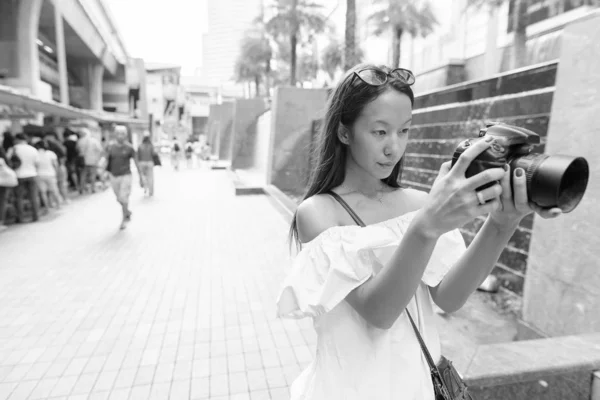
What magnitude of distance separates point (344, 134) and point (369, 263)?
1.27 ft

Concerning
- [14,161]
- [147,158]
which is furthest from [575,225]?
[147,158]

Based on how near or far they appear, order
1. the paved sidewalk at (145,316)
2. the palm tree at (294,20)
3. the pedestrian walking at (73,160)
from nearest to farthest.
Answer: the paved sidewalk at (145,316) → the pedestrian walking at (73,160) → the palm tree at (294,20)

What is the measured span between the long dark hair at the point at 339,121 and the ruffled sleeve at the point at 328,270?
0.20 metres

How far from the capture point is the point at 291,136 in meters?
12.5

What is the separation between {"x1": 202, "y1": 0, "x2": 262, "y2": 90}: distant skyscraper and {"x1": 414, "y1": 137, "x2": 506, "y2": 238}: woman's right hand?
487ft

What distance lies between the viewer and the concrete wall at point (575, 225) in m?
3.05

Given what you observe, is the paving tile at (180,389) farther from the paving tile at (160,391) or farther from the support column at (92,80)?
the support column at (92,80)

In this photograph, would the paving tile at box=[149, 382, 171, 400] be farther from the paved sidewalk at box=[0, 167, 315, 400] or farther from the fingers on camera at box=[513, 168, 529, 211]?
the fingers on camera at box=[513, 168, 529, 211]

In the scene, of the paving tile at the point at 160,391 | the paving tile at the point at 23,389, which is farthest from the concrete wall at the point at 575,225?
the paving tile at the point at 23,389

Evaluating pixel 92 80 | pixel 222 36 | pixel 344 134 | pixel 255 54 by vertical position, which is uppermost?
pixel 222 36

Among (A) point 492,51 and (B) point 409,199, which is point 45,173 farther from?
(A) point 492,51

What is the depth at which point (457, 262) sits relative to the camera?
1.13m

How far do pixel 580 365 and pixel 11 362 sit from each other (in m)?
3.71

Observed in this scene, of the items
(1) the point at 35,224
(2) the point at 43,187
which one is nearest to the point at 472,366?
(1) the point at 35,224
